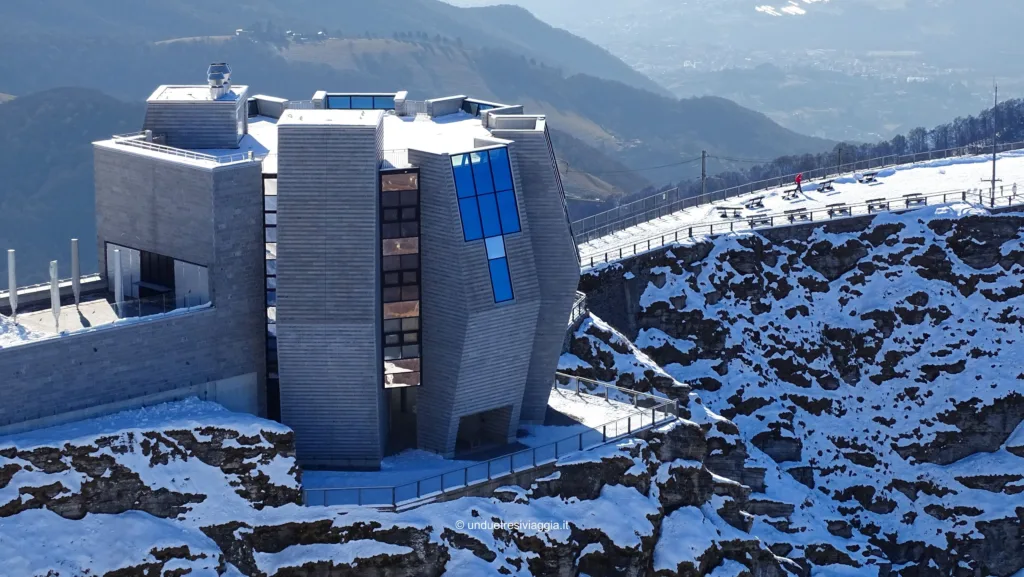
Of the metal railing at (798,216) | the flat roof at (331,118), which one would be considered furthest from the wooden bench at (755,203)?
the flat roof at (331,118)

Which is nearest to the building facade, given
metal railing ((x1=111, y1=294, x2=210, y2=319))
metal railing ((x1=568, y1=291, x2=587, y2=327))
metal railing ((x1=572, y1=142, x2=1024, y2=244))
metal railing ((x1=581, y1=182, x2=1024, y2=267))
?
metal railing ((x1=111, y1=294, x2=210, y2=319))

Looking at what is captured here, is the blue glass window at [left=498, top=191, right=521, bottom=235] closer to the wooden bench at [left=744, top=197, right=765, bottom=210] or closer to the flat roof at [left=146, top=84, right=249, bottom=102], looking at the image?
the flat roof at [left=146, top=84, right=249, bottom=102]

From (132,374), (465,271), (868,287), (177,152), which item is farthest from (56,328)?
(868,287)

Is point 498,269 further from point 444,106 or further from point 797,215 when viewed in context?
point 797,215

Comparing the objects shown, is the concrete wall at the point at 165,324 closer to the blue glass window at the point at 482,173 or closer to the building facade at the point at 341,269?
the building facade at the point at 341,269

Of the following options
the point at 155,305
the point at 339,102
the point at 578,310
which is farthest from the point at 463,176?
the point at 578,310

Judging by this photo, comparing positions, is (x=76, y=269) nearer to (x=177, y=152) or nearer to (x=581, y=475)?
(x=177, y=152)

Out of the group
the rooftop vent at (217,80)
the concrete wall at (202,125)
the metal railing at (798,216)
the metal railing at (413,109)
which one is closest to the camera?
the concrete wall at (202,125)

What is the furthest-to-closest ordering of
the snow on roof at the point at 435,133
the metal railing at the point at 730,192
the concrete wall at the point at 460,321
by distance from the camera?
the metal railing at the point at 730,192 → the snow on roof at the point at 435,133 → the concrete wall at the point at 460,321
